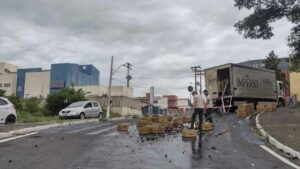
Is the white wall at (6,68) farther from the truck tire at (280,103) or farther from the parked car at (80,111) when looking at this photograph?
the truck tire at (280,103)

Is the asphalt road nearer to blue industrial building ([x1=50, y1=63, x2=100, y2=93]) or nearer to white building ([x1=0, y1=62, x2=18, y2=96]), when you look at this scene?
blue industrial building ([x1=50, y1=63, x2=100, y2=93])

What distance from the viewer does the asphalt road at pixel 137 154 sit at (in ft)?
29.3

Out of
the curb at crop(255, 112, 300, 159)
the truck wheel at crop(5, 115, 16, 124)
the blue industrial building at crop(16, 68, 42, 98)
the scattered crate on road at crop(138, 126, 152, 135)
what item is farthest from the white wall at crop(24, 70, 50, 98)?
the curb at crop(255, 112, 300, 159)

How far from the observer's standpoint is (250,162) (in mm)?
9578

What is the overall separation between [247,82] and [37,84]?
52.0m

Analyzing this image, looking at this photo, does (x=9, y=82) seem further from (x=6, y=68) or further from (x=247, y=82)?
(x=247, y=82)

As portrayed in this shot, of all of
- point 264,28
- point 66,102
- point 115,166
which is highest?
point 264,28

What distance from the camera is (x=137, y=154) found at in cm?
1059

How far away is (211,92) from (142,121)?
1600cm

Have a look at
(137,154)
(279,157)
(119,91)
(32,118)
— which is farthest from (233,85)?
(119,91)

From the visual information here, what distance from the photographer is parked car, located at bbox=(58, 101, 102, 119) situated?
31156 mm

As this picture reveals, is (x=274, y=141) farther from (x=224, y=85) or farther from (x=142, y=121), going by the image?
(x=224, y=85)

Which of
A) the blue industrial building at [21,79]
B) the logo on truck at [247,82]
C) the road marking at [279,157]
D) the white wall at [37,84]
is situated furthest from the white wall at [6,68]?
the road marking at [279,157]

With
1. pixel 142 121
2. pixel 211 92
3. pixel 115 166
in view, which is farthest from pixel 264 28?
pixel 115 166
